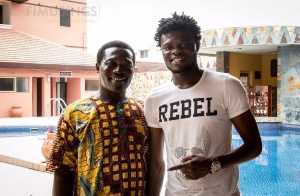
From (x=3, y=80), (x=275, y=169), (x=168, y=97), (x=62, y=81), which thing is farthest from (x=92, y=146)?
(x=62, y=81)

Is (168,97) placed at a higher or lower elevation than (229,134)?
higher

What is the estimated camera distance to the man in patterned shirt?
6.00 feet

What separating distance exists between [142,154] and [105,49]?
0.59 m

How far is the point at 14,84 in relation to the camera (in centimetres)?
1585

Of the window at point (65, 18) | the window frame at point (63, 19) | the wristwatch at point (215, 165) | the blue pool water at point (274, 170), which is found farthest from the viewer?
the window at point (65, 18)

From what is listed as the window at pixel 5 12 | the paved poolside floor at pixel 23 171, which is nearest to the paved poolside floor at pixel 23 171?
the paved poolside floor at pixel 23 171

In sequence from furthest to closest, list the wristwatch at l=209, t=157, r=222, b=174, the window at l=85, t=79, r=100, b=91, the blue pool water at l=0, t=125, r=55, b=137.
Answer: the window at l=85, t=79, r=100, b=91
the blue pool water at l=0, t=125, r=55, b=137
the wristwatch at l=209, t=157, r=222, b=174

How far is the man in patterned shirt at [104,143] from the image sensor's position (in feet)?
6.00

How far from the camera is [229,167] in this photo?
6.07 feet

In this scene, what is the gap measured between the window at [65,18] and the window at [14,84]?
6.86 meters

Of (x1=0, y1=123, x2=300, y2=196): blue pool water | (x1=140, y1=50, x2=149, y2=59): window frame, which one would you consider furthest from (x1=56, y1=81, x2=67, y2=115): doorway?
(x1=140, y1=50, x2=149, y2=59): window frame

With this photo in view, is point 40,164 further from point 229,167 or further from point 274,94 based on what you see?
point 274,94

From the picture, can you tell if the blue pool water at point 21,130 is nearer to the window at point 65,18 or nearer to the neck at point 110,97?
the window at point 65,18

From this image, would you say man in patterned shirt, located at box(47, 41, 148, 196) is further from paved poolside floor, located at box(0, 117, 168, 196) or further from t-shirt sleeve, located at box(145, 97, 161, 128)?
paved poolside floor, located at box(0, 117, 168, 196)
